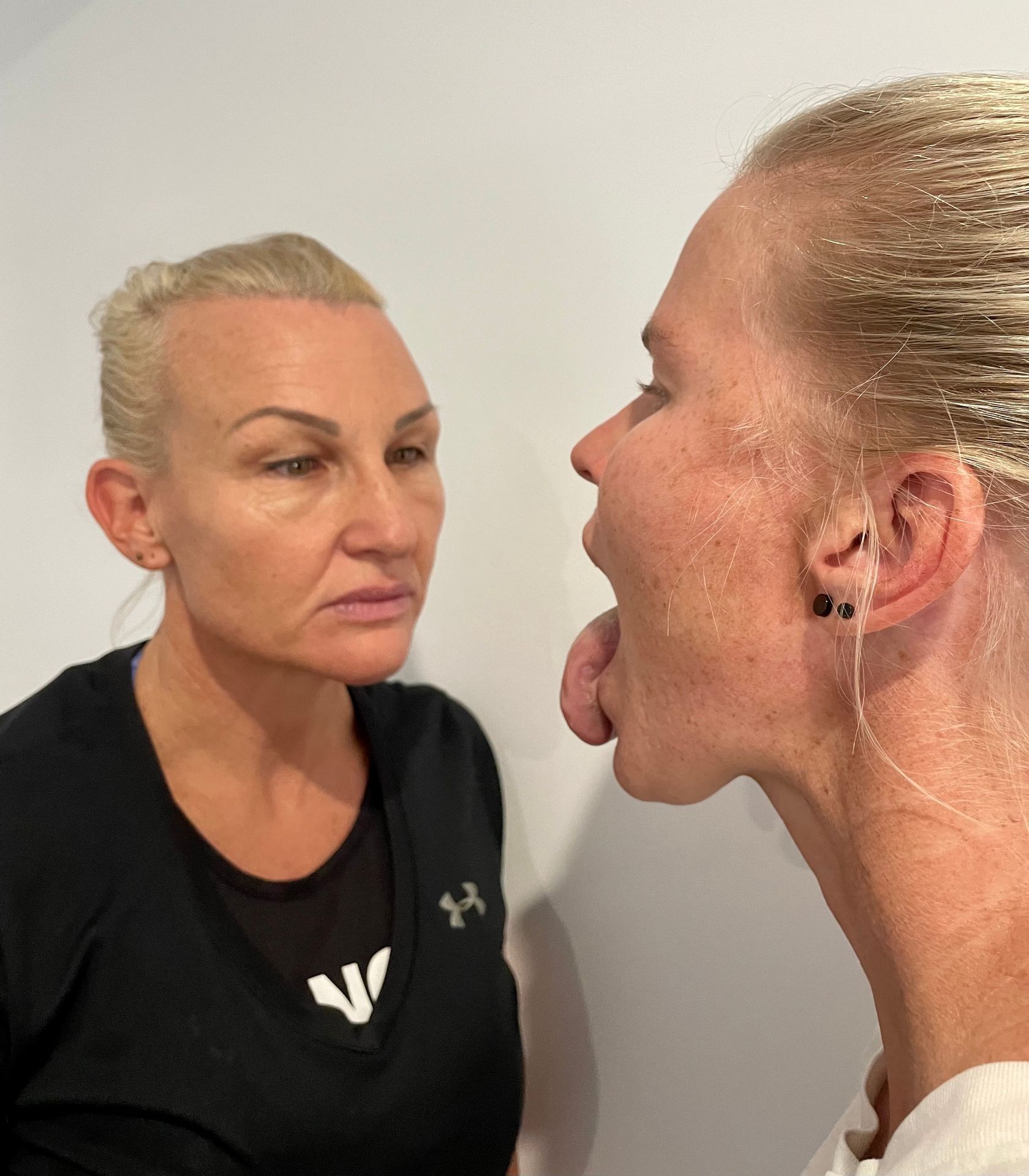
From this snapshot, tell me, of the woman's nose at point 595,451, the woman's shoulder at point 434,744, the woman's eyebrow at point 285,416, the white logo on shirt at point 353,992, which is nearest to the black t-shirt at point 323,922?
the white logo on shirt at point 353,992

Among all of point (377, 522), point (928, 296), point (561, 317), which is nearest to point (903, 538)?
point (928, 296)

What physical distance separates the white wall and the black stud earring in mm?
465

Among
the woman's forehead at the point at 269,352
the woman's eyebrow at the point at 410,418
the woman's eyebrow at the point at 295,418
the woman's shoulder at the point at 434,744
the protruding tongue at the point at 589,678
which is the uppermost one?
the woman's forehead at the point at 269,352

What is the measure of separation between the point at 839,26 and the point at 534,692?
751mm

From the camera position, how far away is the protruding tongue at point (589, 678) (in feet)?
2.49

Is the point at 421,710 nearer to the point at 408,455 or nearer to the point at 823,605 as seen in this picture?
the point at 408,455

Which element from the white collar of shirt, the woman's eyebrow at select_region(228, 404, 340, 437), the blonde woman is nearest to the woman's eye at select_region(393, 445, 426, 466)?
the blonde woman

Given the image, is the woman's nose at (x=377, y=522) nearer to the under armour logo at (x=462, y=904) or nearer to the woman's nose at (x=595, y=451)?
the woman's nose at (x=595, y=451)

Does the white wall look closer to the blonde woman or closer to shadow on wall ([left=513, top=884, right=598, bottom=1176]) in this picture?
shadow on wall ([left=513, top=884, right=598, bottom=1176])

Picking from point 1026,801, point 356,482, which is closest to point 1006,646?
point 1026,801

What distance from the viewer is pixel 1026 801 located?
0.54 meters

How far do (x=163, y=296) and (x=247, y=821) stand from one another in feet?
1.72

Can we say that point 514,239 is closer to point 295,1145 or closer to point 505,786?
point 505,786

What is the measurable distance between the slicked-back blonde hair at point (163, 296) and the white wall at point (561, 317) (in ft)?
0.80
